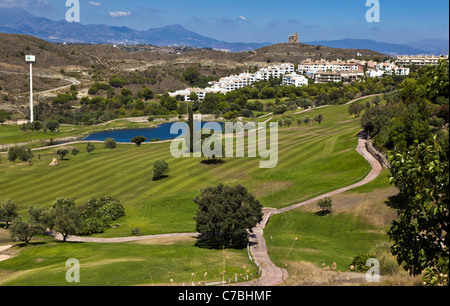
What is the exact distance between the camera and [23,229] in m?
45.1

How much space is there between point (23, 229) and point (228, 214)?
2116cm

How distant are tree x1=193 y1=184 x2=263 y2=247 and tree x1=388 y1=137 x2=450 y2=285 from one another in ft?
86.3

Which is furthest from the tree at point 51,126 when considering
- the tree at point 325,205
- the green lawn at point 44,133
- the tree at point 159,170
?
the tree at point 325,205

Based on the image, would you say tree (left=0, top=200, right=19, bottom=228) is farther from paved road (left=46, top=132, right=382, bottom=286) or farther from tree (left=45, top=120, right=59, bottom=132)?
tree (left=45, top=120, right=59, bottom=132)

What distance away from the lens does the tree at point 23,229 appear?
44.8m

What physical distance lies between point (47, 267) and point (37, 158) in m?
68.2

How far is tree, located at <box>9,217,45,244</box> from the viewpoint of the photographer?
44.8m

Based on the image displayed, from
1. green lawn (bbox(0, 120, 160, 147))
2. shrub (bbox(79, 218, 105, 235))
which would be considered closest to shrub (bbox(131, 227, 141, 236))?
shrub (bbox(79, 218, 105, 235))

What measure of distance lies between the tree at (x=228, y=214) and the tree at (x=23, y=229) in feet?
56.1

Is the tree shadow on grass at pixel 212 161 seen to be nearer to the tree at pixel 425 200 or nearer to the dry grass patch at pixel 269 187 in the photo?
the dry grass patch at pixel 269 187
